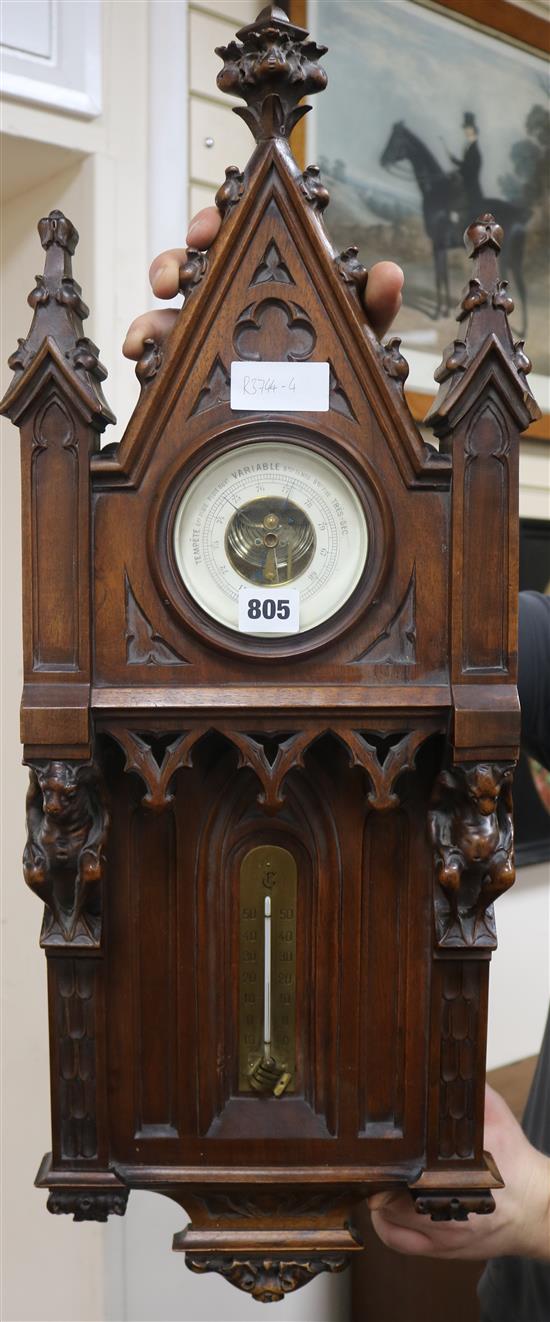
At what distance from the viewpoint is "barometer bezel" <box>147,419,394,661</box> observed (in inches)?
28.1

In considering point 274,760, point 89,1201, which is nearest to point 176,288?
point 274,760

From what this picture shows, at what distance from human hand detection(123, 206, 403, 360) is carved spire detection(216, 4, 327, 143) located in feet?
0.26

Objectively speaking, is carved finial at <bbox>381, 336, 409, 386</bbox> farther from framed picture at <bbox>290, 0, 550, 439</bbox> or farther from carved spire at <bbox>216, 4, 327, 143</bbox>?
framed picture at <bbox>290, 0, 550, 439</bbox>

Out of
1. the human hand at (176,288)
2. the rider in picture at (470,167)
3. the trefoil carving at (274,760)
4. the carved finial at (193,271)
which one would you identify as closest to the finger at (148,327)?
the human hand at (176,288)

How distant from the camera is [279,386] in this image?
0.72 meters

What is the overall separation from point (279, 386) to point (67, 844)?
35 centimetres

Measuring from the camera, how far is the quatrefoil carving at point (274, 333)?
28.5 inches

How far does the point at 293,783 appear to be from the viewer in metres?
0.78

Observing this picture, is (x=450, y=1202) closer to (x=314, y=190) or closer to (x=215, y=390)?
(x=215, y=390)

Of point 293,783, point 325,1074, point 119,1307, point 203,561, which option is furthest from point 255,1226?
point 119,1307

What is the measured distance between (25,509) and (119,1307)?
3.53ft

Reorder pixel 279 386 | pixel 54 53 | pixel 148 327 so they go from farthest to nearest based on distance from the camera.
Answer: pixel 54 53 → pixel 148 327 → pixel 279 386

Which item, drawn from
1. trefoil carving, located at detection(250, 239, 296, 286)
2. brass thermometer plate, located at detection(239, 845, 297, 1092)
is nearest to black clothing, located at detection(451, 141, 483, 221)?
trefoil carving, located at detection(250, 239, 296, 286)

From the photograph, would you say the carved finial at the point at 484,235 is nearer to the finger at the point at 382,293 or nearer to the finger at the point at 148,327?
the finger at the point at 382,293
